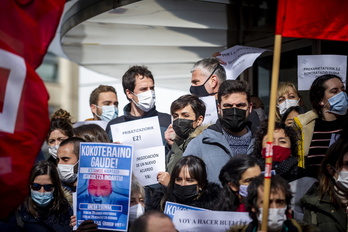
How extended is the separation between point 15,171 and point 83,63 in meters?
8.66

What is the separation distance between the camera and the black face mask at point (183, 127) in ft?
23.1

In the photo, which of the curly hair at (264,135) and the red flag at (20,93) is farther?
the curly hair at (264,135)

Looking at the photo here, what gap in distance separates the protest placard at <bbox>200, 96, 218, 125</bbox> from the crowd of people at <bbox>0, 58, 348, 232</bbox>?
0.52 ft

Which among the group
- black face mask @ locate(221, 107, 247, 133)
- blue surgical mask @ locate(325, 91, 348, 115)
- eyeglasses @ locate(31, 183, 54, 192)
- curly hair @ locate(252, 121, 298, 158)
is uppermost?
blue surgical mask @ locate(325, 91, 348, 115)

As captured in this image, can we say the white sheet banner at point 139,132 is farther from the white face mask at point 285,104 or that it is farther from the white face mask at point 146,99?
the white face mask at point 285,104

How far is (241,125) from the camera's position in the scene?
256 inches

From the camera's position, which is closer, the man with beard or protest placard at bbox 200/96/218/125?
the man with beard

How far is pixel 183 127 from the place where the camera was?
707 centimetres

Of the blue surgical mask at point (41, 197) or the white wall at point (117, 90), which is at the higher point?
the white wall at point (117, 90)

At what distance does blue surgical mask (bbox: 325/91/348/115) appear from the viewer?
6812mm

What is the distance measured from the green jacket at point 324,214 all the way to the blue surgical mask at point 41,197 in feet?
6.43

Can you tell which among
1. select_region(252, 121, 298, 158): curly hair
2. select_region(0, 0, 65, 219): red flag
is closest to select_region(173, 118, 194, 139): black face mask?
select_region(252, 121, 298, 158): curly hair

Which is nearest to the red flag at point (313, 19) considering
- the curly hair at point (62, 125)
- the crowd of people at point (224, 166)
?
the crowd of people at point (224, 166)

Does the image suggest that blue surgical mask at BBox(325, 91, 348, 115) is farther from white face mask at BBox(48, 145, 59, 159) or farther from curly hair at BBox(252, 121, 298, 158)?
white face mask at BBox(48, 145, 59, 159)
